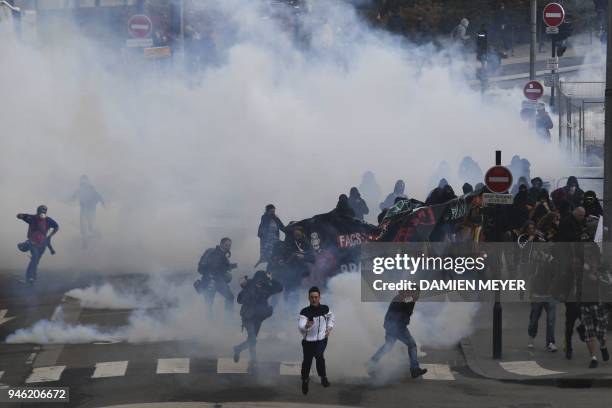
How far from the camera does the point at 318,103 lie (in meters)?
34.2

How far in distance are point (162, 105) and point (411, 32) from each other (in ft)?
42.9

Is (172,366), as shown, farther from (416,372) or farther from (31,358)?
(416,372)

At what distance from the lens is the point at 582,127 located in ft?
101

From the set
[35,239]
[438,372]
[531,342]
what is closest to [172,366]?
[438,372]

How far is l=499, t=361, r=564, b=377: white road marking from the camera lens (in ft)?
49.9

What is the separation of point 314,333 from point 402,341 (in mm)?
1418

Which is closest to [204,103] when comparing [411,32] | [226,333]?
[411,32]

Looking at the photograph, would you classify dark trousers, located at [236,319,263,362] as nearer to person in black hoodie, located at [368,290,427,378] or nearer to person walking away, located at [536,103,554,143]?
person in black hoodie, located at [368,290,427,378]

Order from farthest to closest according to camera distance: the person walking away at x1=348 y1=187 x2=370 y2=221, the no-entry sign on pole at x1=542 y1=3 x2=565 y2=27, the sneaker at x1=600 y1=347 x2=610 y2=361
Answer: the no-entry sign on pole at x1=542 y1=3 x2=565 y2=27, the person walking away at x1=348 y1=187 x2=370 y2=221, the sneaker at x1=600 y1=347 x2=610 y2=361

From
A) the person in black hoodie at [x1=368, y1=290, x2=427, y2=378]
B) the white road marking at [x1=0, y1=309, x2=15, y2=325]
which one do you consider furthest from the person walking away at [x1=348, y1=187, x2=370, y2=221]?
the person in black hoodie at [x1=368, y1=290, x2=427, y2=378]

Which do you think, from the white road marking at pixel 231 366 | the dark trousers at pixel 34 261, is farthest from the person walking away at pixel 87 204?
the white road marking at pixel 231 366

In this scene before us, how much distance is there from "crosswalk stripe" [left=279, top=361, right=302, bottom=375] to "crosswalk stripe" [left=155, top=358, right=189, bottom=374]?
1171 millimetres

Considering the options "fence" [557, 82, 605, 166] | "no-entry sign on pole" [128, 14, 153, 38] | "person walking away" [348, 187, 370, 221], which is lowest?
"person walking away" [348, 187, 370, 221]

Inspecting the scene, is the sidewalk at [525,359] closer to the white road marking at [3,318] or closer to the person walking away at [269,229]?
the person walking away at [269,229]
